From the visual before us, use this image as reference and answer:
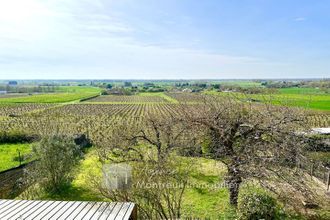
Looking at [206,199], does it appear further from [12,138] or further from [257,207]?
[12,138]

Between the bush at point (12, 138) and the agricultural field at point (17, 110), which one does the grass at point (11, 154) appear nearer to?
the bush at point (12, 138)

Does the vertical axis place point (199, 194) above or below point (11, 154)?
above

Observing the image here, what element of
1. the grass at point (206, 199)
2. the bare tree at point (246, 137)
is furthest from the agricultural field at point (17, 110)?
the bare tree at point (246, 137)

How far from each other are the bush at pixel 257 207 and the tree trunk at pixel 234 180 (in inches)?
32.6

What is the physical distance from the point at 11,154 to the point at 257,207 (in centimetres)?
2060

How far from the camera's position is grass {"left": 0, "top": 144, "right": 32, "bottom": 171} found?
1878 centimetres

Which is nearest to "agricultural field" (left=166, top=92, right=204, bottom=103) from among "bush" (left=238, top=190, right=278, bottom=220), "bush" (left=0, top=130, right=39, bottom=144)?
"bush" (left=238, top=190, right=278, bottom=220)

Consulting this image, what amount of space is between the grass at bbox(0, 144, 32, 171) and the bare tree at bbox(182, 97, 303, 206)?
39.1ft

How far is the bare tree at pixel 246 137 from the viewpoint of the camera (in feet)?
28.8

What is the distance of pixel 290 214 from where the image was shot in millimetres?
9125

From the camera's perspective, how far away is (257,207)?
7.51m

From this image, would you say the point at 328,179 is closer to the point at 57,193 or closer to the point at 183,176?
the point at 183,176

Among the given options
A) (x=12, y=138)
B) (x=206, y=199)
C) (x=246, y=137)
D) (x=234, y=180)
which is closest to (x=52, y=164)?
(x=206, y=199)

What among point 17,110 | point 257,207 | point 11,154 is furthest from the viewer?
point 17,110
